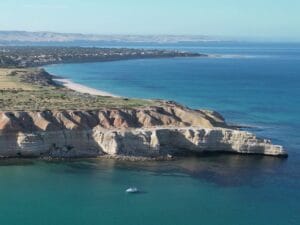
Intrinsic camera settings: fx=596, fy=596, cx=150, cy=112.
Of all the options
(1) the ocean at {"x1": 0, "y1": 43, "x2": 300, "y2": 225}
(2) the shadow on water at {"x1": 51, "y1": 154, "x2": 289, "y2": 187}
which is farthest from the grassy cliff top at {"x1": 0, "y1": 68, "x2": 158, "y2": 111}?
(2) the shadow on water at {"x1": 51, "y1": 154, "x2": 289, "y2": 187}

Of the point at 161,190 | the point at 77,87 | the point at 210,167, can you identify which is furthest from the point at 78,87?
the point at 161,190

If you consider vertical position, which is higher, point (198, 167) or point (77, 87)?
point (198, 167)

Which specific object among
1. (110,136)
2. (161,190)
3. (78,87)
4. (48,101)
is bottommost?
(78,87)

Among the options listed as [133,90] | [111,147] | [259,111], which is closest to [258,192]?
[111,147]

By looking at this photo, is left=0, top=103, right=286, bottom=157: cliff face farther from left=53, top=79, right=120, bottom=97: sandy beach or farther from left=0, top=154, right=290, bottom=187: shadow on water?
left=53, top=79, right=120, bottom=97: sandy beach

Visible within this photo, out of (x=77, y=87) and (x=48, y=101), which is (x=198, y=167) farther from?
(x=77, y=87)

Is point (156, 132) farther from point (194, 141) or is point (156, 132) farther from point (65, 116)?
point (65, 116)

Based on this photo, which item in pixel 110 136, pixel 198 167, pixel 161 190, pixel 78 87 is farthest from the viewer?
pixel 78 87

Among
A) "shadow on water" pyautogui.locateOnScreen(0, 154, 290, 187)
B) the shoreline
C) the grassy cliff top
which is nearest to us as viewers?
"shadow on water" pyautogui.locateOnScreen(0, 154, 290, 187)

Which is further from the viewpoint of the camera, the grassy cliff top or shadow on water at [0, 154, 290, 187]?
the grassy cliff top
